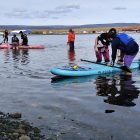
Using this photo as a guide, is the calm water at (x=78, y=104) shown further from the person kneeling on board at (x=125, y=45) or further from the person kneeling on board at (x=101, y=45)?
the person kneeling on board at (x=101, y=45)

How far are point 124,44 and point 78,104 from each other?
7026 mm

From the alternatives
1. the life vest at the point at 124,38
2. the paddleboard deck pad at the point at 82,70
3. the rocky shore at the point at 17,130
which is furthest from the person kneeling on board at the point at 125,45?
the rocky shore at the point at 17,130

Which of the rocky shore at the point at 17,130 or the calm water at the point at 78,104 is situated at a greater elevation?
the rocky shore at the point at 17,130

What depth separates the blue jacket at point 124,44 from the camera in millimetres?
19844

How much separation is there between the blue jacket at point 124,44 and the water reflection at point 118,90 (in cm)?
122

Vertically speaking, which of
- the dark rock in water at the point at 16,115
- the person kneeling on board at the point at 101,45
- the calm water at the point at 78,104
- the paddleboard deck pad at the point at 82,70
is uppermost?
the person kneeling on board at the point at 101,45

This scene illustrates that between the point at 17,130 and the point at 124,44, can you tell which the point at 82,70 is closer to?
the point at 124,44

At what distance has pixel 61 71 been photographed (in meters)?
19.2

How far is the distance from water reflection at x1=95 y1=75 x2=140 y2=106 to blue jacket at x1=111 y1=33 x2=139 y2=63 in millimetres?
1225

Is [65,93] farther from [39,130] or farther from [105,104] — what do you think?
[39,130]

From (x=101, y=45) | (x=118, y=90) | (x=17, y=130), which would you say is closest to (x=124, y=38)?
(x=101, y=45)

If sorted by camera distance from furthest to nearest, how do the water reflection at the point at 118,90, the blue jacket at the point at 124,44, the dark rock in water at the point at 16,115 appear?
the blue jacket at the point at 124,44 < the water reflection at the point at 118,90 < the dark rock in water at the point at 16,115

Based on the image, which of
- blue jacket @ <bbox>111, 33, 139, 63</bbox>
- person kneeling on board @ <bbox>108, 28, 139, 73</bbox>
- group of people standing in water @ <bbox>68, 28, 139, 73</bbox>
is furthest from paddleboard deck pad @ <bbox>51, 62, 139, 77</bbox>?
blue jacket @ <bbox>111, 33, 139, 63</bbox>

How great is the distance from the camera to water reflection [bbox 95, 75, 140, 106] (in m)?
14.2
